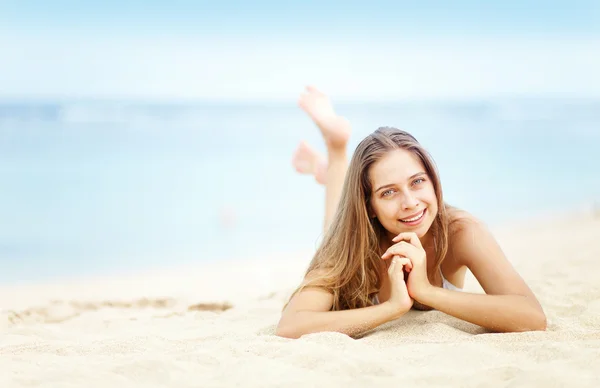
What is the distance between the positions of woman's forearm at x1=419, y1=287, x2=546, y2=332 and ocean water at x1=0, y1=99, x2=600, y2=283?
3.58 ft

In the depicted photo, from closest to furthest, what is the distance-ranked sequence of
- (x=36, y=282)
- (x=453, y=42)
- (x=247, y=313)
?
(x=247, y=313) < (x=36, y=282) < (x=453, y=42)

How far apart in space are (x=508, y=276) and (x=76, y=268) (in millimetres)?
4884

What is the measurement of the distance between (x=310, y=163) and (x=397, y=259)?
2.50 meters

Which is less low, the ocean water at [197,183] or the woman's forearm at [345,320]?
the ocean water at [197,183]

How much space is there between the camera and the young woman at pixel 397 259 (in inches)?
116

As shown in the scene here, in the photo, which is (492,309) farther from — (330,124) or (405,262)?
(330,124)

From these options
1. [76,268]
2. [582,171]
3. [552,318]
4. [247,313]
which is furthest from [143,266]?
[582,171]

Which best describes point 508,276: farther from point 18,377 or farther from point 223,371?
point 18,377

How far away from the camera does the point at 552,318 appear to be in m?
3.29

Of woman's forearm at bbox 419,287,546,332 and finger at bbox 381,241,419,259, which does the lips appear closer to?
finger at bbox 381,241,419,259

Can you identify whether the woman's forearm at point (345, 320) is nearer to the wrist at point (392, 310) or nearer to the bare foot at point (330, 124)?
the wrist at point (392, 310)

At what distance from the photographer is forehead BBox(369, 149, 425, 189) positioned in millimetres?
3121

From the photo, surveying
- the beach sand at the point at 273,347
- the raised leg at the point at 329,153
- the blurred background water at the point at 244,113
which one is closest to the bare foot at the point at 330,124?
the raised leg at the point at 329,153

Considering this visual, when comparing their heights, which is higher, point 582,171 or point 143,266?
point 582,171
